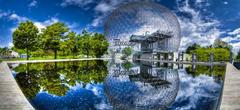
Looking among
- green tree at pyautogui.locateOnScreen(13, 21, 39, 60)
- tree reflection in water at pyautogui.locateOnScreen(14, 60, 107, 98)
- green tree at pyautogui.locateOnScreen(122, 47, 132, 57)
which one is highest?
green tree at pyautogui.locateOnScreen(13, 21, 39, 60)

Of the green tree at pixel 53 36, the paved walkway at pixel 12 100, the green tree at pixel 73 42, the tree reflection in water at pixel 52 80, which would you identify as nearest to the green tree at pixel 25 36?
the green tree at pixel 53 36

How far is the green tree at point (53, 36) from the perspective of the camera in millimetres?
55969

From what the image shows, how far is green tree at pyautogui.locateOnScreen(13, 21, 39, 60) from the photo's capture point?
2108 inches

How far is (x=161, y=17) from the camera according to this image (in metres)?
80.8

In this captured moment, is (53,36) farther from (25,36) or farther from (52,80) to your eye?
(52,80)

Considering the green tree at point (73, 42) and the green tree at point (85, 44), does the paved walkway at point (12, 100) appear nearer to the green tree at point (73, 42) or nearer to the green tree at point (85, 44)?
the green tree at point (73, 42)

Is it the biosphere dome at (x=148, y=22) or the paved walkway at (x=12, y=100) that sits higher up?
the biosphere dome at (x=148, y=22)

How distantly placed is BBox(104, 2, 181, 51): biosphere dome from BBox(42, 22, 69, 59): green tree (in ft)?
76.3

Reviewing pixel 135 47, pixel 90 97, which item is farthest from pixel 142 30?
Result: pixel 90 97

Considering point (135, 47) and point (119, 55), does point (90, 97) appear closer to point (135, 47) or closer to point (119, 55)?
point (135, 47)

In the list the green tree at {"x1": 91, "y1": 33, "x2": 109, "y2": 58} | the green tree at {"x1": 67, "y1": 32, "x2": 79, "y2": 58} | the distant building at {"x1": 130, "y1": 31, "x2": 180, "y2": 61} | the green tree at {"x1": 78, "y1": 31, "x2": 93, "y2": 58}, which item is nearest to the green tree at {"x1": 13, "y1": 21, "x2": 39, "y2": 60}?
the green tree at {"x1": 67, "y1": 32, "x2": 79, "y2": 58}

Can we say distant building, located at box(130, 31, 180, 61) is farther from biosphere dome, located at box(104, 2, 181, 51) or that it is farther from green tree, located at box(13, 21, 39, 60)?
green tree, located at box(13, 21, 39, 60)

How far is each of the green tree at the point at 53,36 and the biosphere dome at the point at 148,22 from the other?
23256 mm

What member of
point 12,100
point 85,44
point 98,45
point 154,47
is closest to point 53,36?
point 85,44
